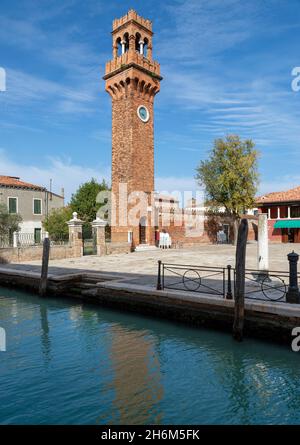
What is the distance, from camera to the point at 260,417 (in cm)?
464

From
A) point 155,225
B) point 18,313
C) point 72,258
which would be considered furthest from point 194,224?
point 18,313

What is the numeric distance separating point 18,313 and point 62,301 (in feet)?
6.54

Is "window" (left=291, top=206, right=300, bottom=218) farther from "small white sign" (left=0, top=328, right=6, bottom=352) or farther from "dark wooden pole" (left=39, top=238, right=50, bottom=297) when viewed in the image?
"small white sign" (left=0, top=328, right=6, bottom=352)

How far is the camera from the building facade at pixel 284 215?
3378 centimetres

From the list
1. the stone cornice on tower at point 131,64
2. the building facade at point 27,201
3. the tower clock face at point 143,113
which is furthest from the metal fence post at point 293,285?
the building facade at point 27,201

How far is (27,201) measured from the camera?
33.6 meters

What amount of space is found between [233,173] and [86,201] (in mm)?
15652

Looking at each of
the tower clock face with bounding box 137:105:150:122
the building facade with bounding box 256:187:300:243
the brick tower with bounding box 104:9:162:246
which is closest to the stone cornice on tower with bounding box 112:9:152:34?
the brick tower with bounding box 104:9:162:246

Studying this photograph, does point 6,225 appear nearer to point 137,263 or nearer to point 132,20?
point 137,263

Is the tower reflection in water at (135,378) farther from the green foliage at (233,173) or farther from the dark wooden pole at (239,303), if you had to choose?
the green foliage at (233,173)

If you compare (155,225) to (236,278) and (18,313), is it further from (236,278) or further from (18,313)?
(236,278)

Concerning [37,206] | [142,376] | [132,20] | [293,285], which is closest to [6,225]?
[37,206]

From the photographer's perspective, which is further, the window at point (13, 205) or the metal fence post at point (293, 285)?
the window at point (13, 205)
